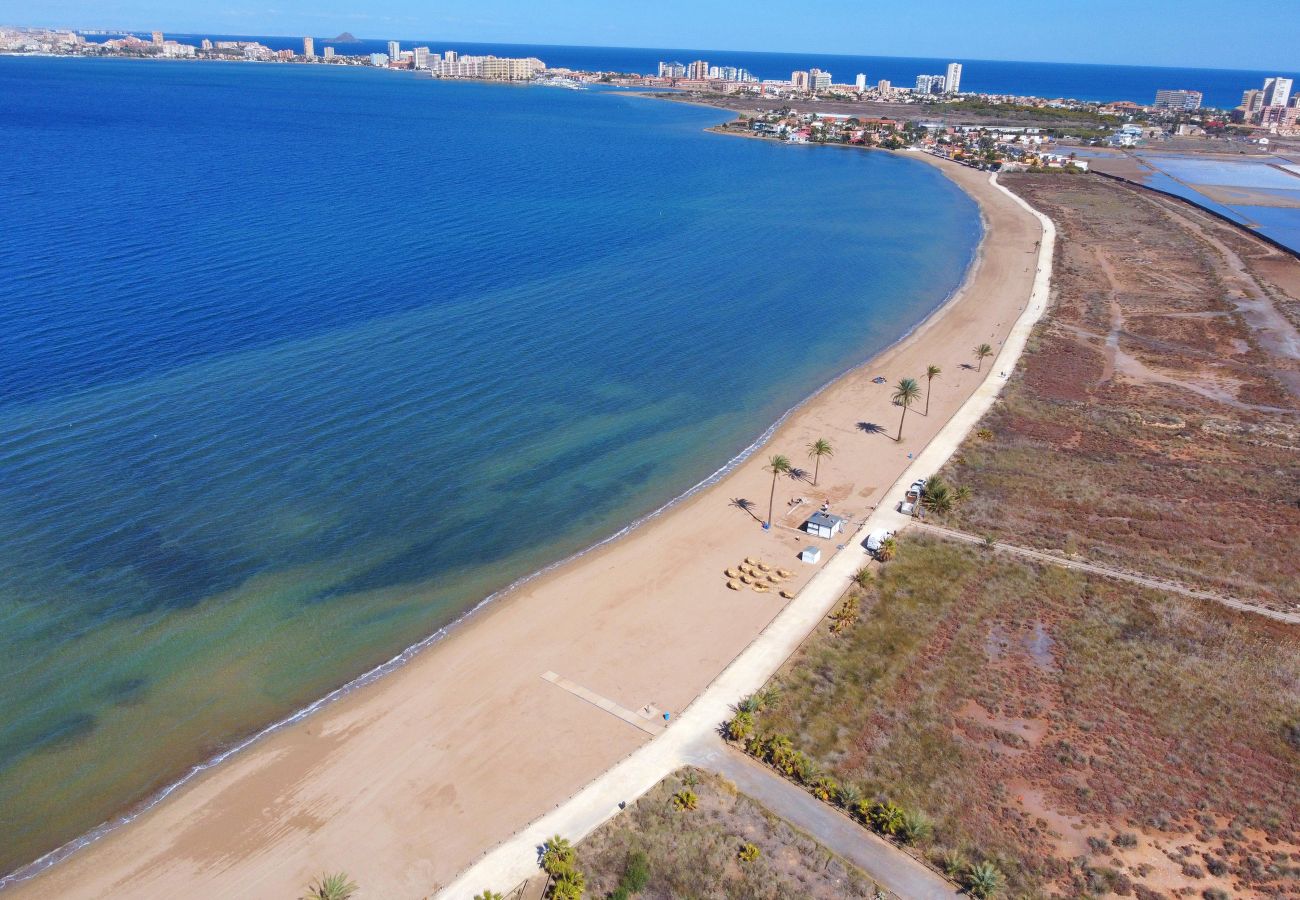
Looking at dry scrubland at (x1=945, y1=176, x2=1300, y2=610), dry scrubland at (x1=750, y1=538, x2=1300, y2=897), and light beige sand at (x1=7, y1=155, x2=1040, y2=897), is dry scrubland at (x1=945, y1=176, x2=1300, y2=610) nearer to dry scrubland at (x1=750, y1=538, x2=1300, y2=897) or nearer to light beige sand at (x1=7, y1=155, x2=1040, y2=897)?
dry scrubland at (x1=750, y1=538, x2=1300, y2=897)

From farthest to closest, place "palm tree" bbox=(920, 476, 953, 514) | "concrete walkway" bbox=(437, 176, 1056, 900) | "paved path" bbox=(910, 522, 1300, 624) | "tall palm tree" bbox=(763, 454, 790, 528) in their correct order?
"palm tree" bbox=(920, 476, 953, 514) → "tall palm tree" bbox=(763, 454, 790, 528) → "paved path" bbox=(910, 522, 1300, 624) → "concrete walkway" bbox=(437, 176, 1056, 900)

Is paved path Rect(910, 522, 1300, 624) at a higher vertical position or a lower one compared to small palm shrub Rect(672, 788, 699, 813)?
higher

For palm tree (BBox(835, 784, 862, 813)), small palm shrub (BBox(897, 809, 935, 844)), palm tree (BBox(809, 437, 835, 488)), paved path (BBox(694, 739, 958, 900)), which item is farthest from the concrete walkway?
palm tree (BBox(809, 437, 835, 488))

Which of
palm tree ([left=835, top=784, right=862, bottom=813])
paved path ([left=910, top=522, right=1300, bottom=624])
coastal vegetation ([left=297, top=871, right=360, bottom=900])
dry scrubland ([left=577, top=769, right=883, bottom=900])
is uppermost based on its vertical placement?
paved path ([left=910, top=522, right=1300, bottom=624])

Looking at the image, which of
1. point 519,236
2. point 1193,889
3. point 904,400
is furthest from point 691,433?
point 519,236

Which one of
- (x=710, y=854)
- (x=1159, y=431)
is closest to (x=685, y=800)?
(x=710, y=854)

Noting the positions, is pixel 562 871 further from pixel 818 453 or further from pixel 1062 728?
pixel 818 453

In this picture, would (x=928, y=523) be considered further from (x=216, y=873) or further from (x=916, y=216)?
(x=916, y=216)
